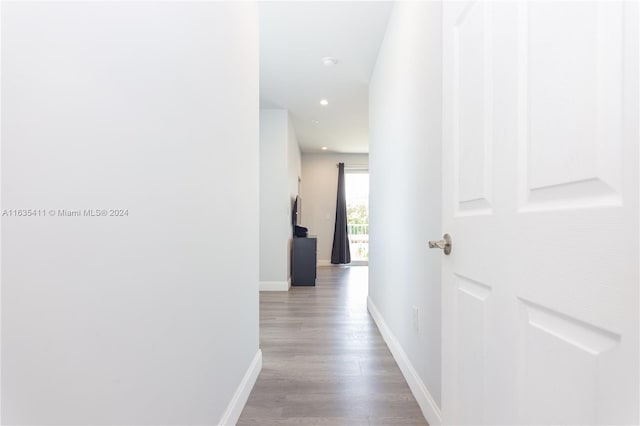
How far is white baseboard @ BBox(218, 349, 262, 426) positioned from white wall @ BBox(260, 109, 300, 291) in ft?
8.82

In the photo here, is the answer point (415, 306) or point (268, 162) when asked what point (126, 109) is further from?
point (268, 162)

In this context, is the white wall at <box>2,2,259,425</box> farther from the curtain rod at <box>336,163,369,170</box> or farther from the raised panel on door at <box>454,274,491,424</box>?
the curtain rod at <box>336,163,369,170</box>

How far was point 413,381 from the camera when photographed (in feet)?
6.12

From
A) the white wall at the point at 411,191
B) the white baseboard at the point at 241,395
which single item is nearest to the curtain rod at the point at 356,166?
the white wall at the point at 411,191

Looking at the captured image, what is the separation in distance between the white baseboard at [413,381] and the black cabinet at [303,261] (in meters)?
2.44

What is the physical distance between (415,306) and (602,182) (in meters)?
1.49

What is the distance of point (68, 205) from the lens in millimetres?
673

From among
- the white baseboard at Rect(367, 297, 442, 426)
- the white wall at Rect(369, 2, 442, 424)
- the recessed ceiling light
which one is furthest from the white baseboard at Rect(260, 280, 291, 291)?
the recessed ceiling light

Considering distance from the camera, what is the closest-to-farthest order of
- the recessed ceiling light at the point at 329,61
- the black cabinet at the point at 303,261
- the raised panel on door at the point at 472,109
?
the raised panel on door at the point at 472,109 < the recessed ceiling light at the point at 329,61 < the black cabinet at the point at 303,261

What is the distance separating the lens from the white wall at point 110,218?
60 cm

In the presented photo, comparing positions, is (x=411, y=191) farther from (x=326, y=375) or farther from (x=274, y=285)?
(x=274, y=285)

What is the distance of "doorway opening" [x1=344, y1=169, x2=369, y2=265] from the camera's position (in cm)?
803

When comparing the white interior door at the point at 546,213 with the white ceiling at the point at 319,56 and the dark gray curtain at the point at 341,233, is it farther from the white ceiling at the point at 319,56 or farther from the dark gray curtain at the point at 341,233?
the dark gray curtain at the point at 341,233

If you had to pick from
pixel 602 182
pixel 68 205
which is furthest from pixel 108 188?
pixel 602 182
